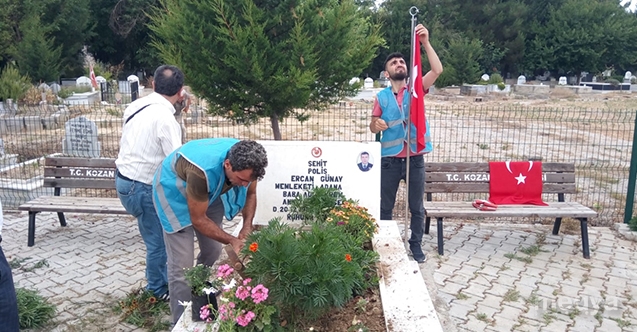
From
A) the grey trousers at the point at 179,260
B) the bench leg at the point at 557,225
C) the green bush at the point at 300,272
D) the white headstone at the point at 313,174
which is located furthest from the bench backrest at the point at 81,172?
the bench leg at the point at 557,225

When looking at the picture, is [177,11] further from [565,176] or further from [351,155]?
[565,176]

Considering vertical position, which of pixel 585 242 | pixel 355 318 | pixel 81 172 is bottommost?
pixel 585 242

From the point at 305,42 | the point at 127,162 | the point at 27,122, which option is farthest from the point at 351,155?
the point at 27,122

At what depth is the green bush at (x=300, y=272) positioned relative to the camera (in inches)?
104

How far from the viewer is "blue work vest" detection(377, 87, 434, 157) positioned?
480 centimetres

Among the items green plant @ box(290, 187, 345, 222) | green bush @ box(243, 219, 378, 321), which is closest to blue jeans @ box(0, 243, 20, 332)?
green bush @ box(243, 219, 378, 321)

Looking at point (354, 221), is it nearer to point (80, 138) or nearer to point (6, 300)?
point (6, 300)

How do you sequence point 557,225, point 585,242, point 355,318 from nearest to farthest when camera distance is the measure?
point 355,318 < point 585,242 < point 557,225

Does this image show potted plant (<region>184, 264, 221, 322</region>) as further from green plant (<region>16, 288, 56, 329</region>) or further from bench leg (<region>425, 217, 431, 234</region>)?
bench leg (<region>425, 217, 431, 234</region>)

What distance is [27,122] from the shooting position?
43.7ft

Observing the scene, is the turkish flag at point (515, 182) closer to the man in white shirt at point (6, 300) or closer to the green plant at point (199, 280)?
the green plant at point (199, 280)

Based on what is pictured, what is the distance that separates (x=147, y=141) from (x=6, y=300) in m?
1.39

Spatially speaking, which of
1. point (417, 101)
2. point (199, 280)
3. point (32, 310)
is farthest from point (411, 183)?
point (32, 310)

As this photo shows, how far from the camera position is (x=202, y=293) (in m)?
2.84
